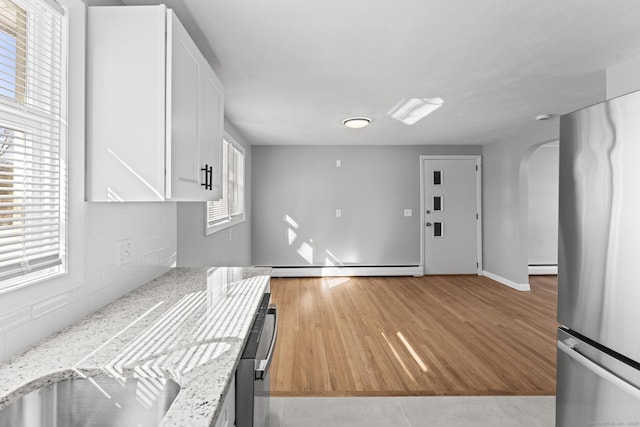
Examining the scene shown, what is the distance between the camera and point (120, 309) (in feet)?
4.81

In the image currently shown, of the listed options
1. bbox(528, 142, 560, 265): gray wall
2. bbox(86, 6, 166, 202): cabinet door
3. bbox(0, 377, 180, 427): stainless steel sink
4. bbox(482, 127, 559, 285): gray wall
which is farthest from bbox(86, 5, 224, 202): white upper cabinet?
bbox(528, 142, 560, 265): gray wall

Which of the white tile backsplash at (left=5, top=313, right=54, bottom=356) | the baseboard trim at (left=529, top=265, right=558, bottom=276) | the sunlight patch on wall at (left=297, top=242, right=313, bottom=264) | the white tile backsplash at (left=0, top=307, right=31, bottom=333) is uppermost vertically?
the white tile backsplash at (left=0, top=307, right=31, bottom=333)

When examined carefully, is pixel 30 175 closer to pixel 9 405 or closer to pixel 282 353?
pixel 9 405

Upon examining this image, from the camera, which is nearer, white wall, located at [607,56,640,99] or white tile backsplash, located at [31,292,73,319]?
white tile backsplash, located at [31,292,73,319]

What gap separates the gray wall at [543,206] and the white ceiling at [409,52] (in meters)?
2.58

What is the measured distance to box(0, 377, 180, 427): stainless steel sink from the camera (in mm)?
917

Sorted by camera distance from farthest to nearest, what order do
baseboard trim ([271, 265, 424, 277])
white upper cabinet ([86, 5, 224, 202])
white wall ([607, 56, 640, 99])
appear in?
baseboard trim ([271, 265, 424, 277])
white wall ([607, 56, 640, 99])
white upper cabinet ([86, 5, 224, 202])

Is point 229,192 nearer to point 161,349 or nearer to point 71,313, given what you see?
point 71,313

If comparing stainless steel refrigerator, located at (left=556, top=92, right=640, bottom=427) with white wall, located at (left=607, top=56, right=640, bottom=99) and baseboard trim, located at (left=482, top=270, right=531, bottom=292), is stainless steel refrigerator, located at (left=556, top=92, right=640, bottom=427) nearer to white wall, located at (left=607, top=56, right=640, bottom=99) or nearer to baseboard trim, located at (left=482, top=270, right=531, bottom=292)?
white wall, located at (left=607, top=56, right=640, bottom=99)

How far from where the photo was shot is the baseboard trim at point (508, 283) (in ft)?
16.6

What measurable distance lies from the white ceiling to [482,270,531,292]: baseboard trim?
8.31ft

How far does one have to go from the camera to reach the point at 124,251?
1.68 meters

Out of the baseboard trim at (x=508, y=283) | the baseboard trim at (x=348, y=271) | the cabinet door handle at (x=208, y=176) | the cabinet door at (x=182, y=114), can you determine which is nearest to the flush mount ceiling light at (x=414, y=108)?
the cabinet door handle at (x=208, y=176)

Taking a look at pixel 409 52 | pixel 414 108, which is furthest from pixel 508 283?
pixel 409 52
